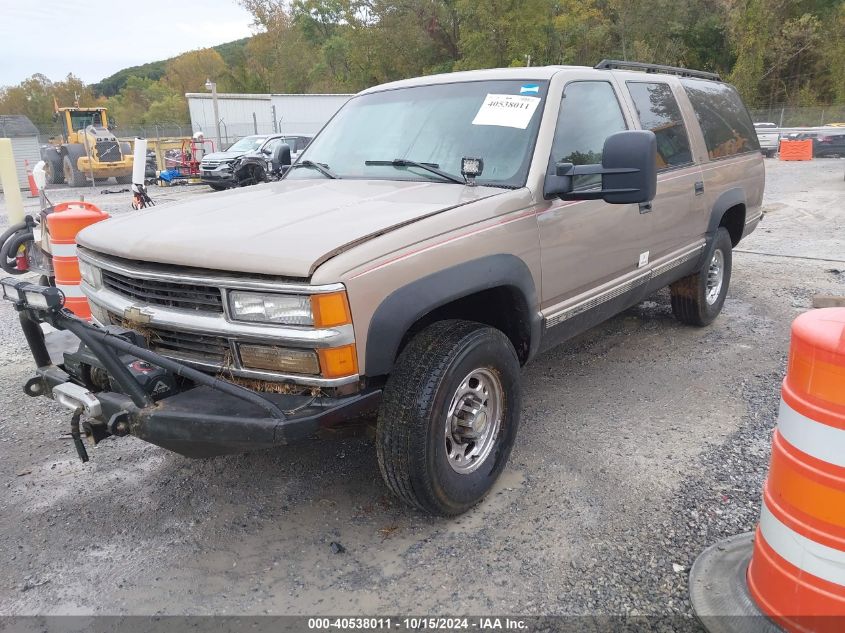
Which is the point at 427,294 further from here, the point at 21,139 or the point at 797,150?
the point at 21,139

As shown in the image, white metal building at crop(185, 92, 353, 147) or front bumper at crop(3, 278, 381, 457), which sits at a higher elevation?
white metal building at crop(185, 92, 353, 147)

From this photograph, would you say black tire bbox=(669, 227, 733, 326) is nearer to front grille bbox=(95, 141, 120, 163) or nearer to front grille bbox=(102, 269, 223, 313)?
front grille bbox=(102, 269, 223, 313)

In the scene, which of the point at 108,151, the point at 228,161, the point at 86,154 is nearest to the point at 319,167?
the point at 228,161

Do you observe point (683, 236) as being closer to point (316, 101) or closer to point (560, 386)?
point (560, 386)

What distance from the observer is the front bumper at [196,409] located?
2.37 m

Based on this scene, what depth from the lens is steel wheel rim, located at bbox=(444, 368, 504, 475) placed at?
2945mm

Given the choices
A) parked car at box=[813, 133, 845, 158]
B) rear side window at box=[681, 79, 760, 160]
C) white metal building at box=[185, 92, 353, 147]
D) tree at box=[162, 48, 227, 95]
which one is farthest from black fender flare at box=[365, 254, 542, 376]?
tree at box=[162, 48, 227, 95]

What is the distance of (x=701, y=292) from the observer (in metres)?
5.30

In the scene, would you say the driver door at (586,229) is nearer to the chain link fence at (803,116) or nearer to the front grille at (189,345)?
the front grille at (189,345)

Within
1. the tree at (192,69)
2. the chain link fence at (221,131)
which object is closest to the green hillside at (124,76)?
the tree at (192,69)

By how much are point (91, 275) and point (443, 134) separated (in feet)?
6.47

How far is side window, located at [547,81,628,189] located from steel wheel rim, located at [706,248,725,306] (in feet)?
6.58

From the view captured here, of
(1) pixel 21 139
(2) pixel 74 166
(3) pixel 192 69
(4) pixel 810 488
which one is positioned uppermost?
(3) pixel 192 69

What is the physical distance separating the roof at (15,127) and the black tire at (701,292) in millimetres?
28895
